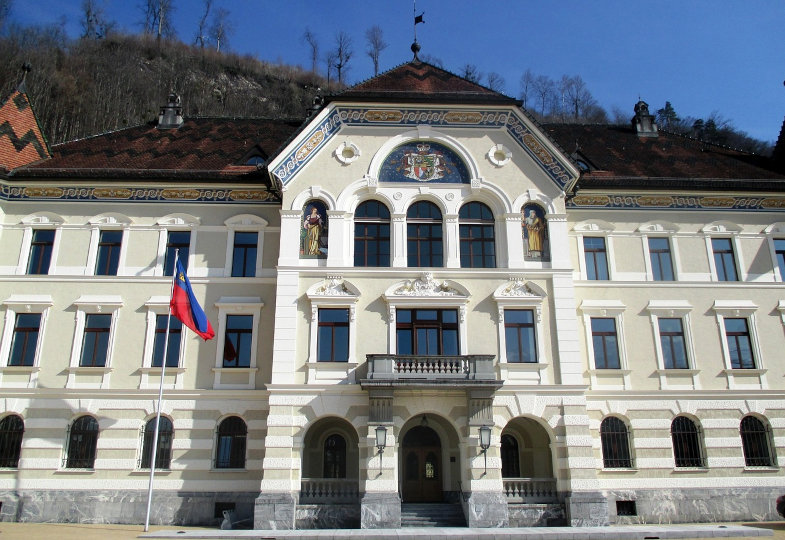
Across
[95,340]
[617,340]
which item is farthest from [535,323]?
[95,340]

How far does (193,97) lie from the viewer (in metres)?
71.9

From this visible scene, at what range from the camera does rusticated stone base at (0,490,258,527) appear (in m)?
21.4

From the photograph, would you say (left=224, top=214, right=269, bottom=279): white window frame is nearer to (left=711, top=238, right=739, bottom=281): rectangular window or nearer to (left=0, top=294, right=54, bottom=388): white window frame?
(left=0, top=294, right=54, bottom=388): white window frame

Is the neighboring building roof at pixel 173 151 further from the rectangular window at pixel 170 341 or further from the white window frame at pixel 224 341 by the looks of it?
the rectangular window at pixel 170 341

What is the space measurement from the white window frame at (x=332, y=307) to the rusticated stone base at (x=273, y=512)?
3.93m

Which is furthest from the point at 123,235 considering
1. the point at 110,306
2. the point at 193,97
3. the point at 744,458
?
the point at 193,97

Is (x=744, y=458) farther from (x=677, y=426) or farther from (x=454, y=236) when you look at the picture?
(x=454, y=236)

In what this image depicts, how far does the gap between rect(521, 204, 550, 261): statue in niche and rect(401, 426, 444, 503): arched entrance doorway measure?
7683mm

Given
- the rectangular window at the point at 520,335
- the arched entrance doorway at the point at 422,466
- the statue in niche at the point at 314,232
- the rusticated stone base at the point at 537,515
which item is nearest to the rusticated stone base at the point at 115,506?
the arched entrance doorway at the point at 422,466

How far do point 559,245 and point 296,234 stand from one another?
383 inches

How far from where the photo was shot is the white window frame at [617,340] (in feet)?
76.6

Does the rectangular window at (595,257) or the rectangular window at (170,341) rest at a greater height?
the rectangular window at (595,257)

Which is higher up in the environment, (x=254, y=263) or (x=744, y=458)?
(x=254, y=263)

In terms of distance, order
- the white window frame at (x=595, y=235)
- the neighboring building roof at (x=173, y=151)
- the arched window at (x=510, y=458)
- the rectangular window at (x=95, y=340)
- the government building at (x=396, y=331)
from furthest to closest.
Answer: the neighboring building roof at (x=173, y=151)
the white window frame at (x=595, y=235)
the arched window at (x=510, y=458)
the rectangular window at (x=95, y=340)
the government building at (x=396, y=331)
